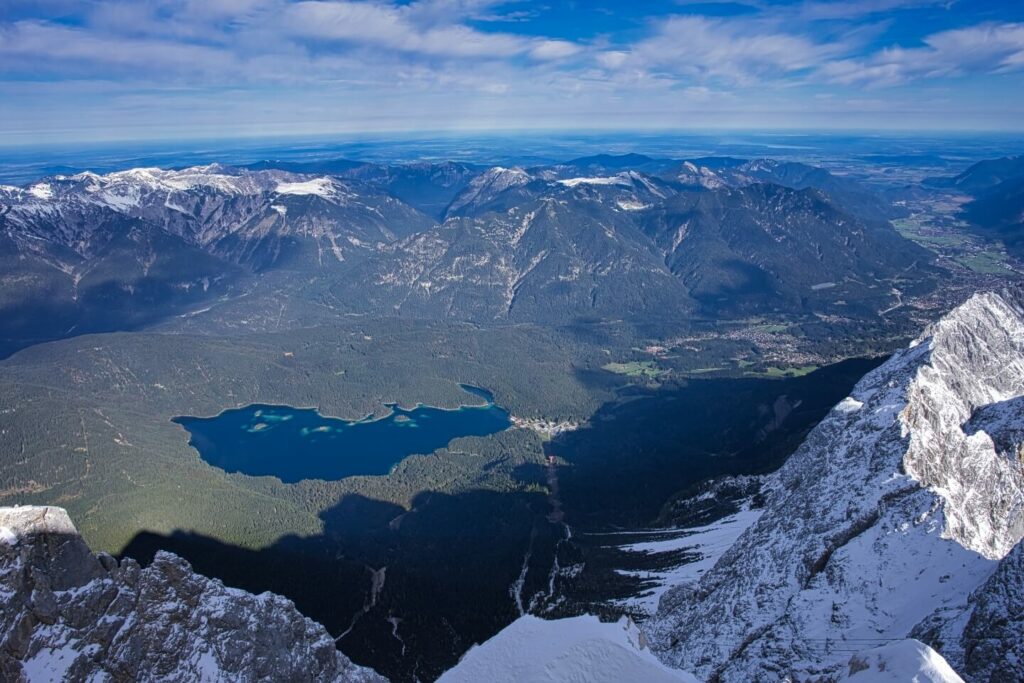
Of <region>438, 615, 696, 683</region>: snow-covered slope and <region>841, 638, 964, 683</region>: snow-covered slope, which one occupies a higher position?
<region>841, 638, 964, 683</region>: snow-covered slope

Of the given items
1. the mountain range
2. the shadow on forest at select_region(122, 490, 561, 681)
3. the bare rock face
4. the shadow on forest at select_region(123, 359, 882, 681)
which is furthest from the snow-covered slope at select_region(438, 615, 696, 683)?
the shadow on forest at select_region(123, 359, 882, 681)

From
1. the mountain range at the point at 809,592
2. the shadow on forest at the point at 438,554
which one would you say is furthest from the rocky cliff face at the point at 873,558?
the shadow on forest at the point at 438,554

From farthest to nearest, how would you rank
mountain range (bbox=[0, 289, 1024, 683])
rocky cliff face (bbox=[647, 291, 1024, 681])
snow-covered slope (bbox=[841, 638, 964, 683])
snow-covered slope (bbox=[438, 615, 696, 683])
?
rocky cliff face (bbox=[647, 291, 1024, 681])
mountain range (bbox=[0, 289, 1024, 683])
snow-covered slope (bbox=[438, 615, 696, 683])
snow-covered slope (bbox=[841, 638, 964, 683])

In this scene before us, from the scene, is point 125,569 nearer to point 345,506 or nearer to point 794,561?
point 794,561

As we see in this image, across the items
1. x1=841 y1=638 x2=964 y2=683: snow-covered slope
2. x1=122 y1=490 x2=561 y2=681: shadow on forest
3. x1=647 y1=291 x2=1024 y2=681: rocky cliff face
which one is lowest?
x1=122 y1=490 x2=561 y2=681: shadow on forest

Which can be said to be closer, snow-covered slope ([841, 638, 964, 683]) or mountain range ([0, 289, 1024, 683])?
snow-covered slope ([841, 638, 964, 683])

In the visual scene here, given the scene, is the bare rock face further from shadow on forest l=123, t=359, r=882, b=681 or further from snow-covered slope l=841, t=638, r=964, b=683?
shadow on forest l=123, t=359, r=882, b=681

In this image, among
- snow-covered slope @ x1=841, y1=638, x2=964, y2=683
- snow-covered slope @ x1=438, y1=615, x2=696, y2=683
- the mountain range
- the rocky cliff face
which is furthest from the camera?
the rocky cliff face

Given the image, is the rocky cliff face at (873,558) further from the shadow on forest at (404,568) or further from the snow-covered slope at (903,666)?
the shadow on forest at (404,568)
